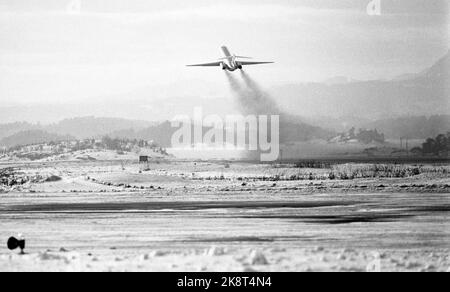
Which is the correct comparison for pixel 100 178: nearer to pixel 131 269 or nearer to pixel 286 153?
pixel 286 153

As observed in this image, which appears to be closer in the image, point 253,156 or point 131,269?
point 131,269

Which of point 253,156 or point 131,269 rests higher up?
point 253,156

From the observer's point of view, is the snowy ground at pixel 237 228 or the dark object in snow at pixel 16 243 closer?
the snowy ground at pixel 237 228

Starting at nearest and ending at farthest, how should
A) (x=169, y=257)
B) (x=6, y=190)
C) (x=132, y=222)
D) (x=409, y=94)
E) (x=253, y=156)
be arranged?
(x=169, y=257) < (x=132, y=222) < (x=6, y=190) < (x=253, y=156) < (x=409, y=94)

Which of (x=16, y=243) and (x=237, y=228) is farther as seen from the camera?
(x=237, y=228)

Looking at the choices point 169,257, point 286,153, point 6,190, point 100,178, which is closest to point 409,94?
point 286,153

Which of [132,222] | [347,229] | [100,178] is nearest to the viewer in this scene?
[347,229]

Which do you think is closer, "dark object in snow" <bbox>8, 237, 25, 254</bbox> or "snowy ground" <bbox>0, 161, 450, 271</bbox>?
"snowy ground" <bbox>0, 161, 450, 271</bbox>
